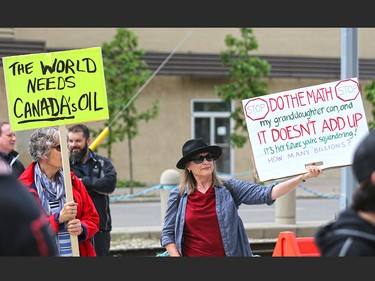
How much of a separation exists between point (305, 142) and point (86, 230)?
64.6 inches

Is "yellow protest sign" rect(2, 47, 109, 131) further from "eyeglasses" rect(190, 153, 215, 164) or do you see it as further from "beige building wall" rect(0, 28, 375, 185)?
"beige building wall" rect(0, 28, 375, 185)

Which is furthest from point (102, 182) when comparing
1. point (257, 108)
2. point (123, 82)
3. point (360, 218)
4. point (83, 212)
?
point (123, 82)

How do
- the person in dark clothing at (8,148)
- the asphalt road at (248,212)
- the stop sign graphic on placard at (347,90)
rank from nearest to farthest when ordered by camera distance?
the stop sign graphic on placard at (347,90) < the person in dark clothing at (8,148) < the asphalt road at (248,212)

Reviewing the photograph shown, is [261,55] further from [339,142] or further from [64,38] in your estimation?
[339,142]

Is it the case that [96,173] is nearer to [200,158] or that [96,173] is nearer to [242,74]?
[200,158]

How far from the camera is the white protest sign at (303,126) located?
19.5ft

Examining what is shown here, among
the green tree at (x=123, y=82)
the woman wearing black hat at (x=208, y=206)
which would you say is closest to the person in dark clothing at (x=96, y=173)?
the woman wearing black hat at (x=208, y=206)

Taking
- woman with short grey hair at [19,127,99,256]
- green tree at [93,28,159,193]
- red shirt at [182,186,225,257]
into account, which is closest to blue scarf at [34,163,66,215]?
woman with short grey hair at [19,127,99,256]

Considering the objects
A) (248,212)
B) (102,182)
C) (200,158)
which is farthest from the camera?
(248,212)

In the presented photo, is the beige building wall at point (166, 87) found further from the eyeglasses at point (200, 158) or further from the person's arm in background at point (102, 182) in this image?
the eyeglasses at point (200, 158)

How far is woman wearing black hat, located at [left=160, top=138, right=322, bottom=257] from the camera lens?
5.61 metres

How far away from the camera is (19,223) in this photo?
254 cm

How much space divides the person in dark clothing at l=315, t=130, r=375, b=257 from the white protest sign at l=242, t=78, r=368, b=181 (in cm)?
317

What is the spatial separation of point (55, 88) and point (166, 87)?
2351cm
